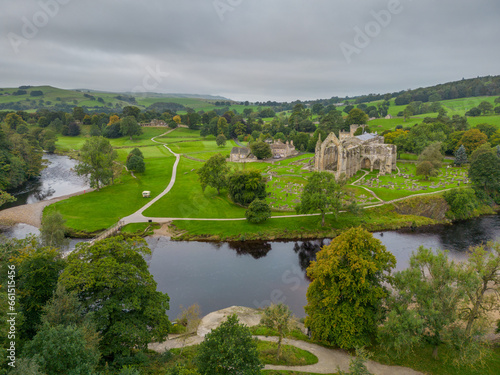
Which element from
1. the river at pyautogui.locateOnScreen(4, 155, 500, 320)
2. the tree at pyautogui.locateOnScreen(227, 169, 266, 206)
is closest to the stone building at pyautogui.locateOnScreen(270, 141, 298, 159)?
the tree at pyautogui.locateOnScreen(227, 169, 266, 206)

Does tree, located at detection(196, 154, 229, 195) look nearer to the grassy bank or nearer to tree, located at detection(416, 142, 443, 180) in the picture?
the grassy bank

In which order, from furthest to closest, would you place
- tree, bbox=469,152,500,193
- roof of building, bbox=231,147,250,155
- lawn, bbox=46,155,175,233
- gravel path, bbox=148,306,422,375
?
roof of building, bbox=231,147,250,155 < tree, bbox=469,152,500,193 < lawn, bbox=46,155,175,233 < gravel path, bbox=148,306,422,375

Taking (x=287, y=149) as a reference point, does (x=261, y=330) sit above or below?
below

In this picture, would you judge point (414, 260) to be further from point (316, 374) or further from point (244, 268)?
point (244, 268)

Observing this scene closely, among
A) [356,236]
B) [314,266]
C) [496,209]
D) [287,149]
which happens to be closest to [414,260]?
[356,236]

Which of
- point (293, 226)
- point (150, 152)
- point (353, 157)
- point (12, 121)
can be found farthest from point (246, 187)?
point (12, 121)

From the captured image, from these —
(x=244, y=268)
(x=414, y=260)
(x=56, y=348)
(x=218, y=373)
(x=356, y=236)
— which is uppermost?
(x=356, y=236)
